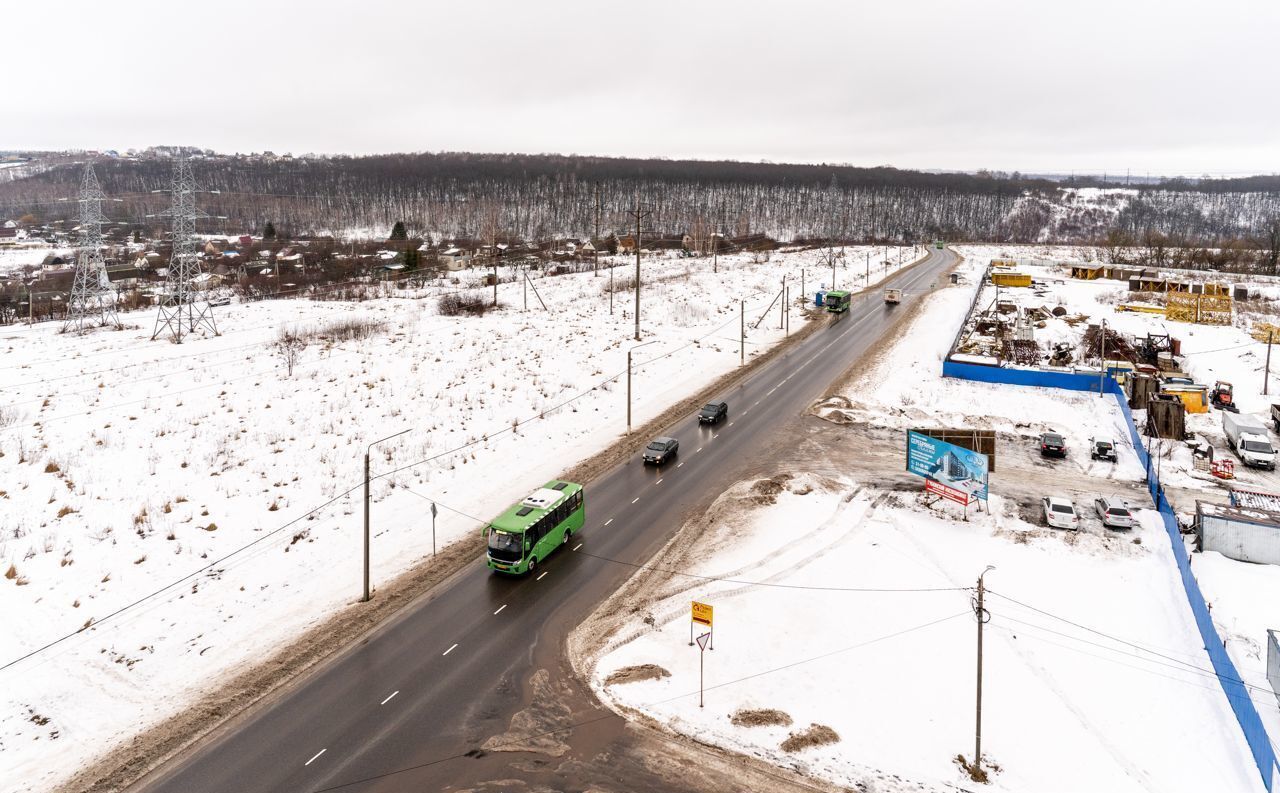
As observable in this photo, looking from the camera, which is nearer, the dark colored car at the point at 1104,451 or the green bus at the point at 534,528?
the green bus at the point at 534,528

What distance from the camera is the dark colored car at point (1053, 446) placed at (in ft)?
131

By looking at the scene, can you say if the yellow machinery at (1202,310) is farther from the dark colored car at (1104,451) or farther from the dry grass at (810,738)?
the dry grass at (810,738)

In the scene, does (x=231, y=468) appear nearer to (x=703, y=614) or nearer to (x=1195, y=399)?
(x=703, y=614)

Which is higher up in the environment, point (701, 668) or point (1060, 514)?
point (1060, 514)

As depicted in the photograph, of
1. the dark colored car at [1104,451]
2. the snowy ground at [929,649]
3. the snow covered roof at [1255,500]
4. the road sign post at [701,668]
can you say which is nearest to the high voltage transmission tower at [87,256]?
the snowy ground at [929,649]

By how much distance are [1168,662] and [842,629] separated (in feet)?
34.2

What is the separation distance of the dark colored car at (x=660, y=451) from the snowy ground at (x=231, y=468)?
4.16 meters

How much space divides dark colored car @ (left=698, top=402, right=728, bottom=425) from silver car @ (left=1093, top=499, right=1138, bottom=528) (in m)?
21.7

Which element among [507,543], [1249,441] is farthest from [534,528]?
[1249,441]

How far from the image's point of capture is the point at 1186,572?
1040 inches

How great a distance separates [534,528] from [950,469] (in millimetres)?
19956

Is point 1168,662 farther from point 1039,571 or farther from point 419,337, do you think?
point 419,337

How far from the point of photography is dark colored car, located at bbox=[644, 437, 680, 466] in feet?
125

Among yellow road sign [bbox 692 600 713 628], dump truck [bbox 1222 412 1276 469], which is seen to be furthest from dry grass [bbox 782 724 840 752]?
dump truck [bbox 1222 412 1276 469]
